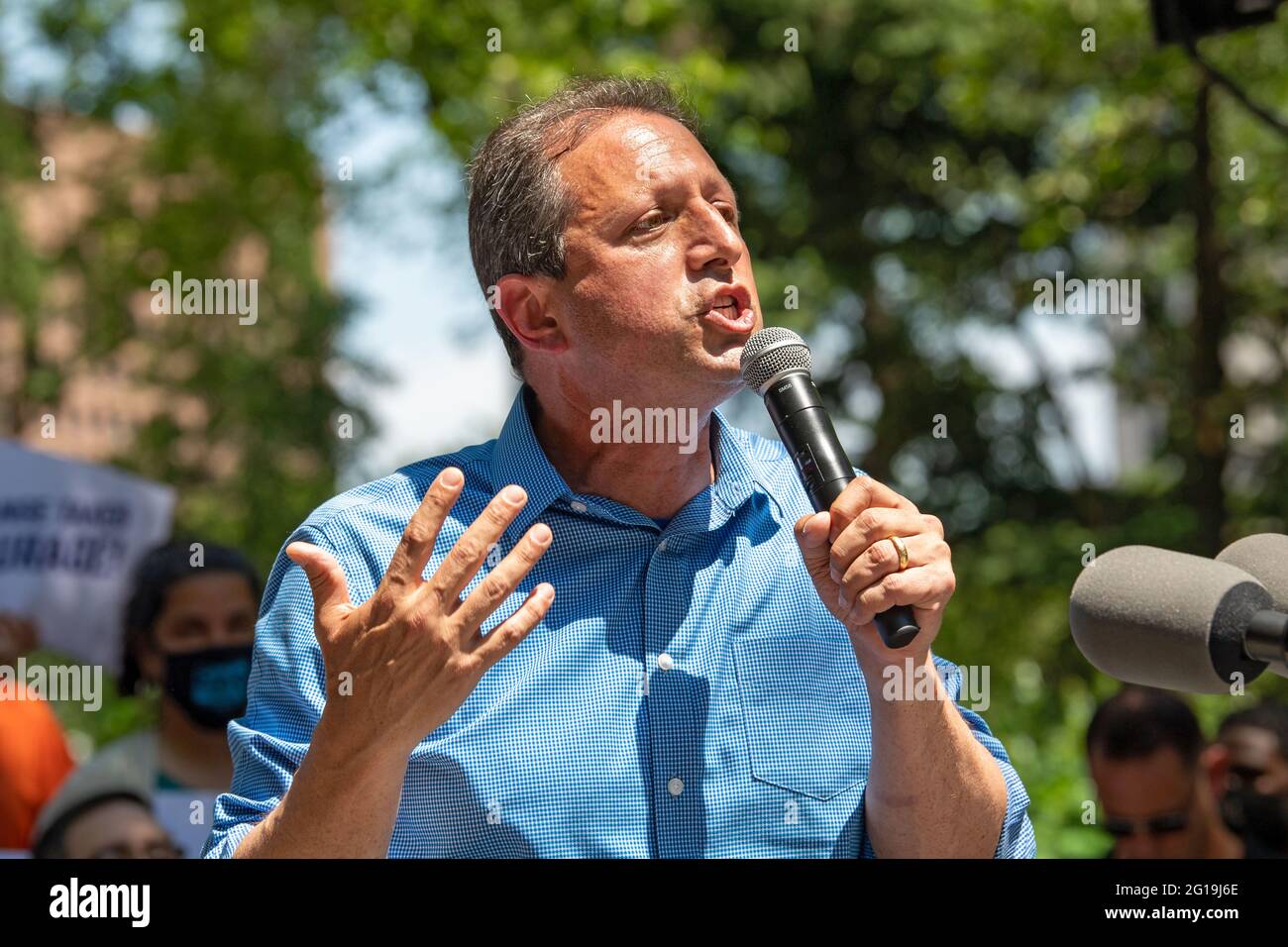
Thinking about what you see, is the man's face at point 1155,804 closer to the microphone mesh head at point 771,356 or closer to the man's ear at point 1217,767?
the man's ear at point 1217,767

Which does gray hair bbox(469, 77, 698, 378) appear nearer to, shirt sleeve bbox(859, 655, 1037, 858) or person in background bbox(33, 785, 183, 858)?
shirt sleeve bbox(859, 655, 1037, 858)

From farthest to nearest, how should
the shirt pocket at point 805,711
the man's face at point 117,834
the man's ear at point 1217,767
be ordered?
the man's ear at point 1217,767 → the man's face at point 117,834 → the shirt pocket at point 805,711

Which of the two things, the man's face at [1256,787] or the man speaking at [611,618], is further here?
the man's face at [1256,787]

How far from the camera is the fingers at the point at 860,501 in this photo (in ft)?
7.19

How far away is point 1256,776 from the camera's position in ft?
16.8

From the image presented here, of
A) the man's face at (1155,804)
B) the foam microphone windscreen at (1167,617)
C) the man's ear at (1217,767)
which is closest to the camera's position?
the foam microphone windscreen at (1167,617)

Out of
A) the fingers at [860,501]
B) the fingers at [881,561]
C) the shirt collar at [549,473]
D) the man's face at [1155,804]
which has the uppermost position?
the shirt collar at [549,473]

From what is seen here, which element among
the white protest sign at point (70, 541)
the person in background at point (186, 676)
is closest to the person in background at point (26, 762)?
the person in background at point (186, 676)

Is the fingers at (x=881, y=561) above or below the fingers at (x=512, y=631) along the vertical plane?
above

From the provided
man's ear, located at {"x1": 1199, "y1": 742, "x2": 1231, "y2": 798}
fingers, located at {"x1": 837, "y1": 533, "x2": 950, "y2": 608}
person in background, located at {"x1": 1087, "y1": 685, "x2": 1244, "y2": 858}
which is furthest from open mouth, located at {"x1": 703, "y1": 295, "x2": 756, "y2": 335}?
man's ear, located at {"x1": 1199, "y1": 742, "x2": 1231, "y2": 798}

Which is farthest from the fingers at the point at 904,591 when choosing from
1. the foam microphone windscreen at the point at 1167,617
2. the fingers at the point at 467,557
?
the fingers at the point at 467,557

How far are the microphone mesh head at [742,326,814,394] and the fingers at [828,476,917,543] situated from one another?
34 cm

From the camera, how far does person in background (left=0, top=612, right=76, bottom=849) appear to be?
17.8 ft

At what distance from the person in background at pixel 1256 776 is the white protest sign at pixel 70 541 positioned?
15.1 ft
